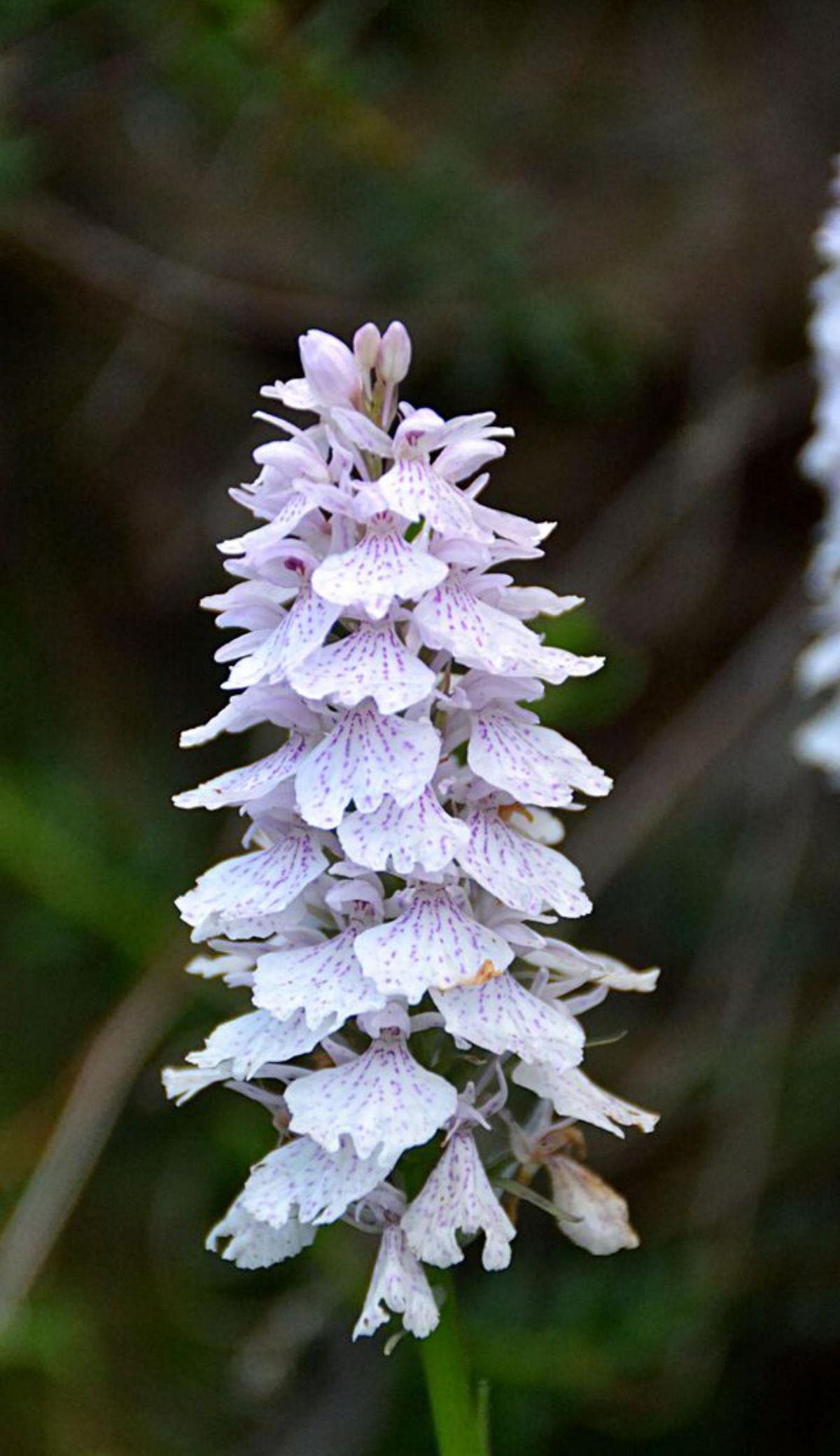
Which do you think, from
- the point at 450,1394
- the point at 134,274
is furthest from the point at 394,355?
the point at 134,274

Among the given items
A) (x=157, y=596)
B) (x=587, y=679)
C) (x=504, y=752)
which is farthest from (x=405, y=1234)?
(x=157, y=596)

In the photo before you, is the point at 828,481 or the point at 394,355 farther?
the point at 828,481

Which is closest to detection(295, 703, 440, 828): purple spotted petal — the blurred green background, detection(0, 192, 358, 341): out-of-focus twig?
the blurred green background

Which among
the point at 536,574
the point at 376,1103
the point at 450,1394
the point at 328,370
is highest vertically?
the point at 536,574

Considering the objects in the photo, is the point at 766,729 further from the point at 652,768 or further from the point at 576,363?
the point at 576,363

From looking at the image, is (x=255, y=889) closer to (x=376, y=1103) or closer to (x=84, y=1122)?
(x=376, y=1103)

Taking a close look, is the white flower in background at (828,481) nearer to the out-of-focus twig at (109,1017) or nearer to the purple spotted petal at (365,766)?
the out-of-focus twig at (109,1017)

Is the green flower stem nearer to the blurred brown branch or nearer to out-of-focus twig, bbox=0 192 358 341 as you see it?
the blurred brown branch
